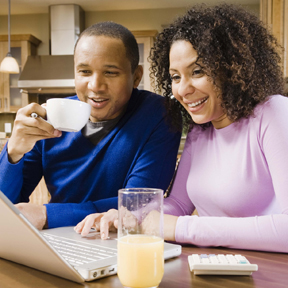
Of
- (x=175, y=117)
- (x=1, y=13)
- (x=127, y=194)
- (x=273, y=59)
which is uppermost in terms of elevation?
(x=1, y=13)

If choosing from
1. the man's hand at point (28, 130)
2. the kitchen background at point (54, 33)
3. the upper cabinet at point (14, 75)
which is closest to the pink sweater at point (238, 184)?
the man's hand at point (28, 130)

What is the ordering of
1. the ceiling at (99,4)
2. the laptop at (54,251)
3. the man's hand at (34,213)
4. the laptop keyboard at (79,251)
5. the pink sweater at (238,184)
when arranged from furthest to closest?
the ceiling at (99,4) → the man's hand at (34,213) → the pink sweater at (238,184) → the laptop keyboard at (79,251) → the laptop at (54,251)

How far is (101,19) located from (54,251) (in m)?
4.99

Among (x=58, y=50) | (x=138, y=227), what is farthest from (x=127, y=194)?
(x=58, y=50)

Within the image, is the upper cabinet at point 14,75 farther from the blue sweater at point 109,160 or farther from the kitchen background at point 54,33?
the blue sweater at point 109,160

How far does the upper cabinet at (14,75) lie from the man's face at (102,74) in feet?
13.3

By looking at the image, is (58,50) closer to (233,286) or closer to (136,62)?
(136,62)

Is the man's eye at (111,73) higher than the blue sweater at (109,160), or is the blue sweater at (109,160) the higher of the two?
the man's eye at (111,73)

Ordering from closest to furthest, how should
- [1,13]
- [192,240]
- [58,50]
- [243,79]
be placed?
1. [192,240]
2. [243,79]
3. [58,50]
4. [1,13]

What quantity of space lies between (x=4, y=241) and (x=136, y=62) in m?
0.83

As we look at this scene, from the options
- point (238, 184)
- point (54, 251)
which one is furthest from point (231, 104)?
point (54, 251)

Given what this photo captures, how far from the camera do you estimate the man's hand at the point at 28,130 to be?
3.27 ft

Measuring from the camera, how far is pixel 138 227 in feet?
1.77

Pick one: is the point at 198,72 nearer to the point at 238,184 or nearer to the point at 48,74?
the point at 238,184
